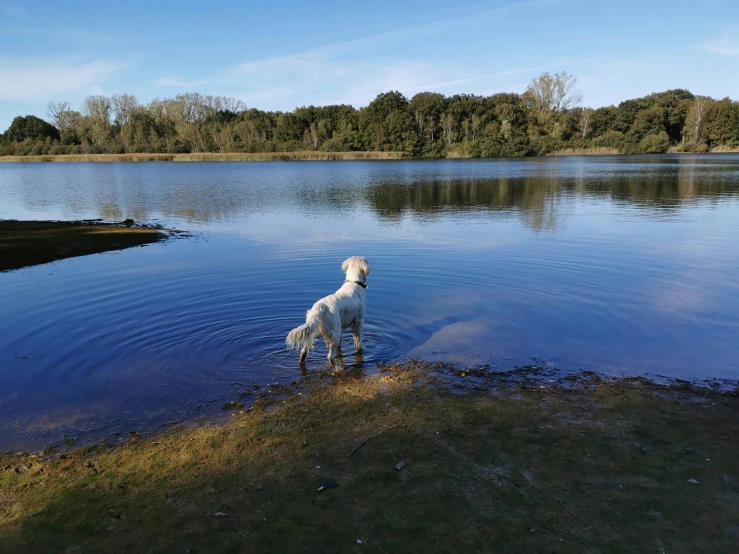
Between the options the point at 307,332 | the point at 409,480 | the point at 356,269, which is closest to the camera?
the point at 409,480

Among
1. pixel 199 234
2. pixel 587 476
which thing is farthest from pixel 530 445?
pixel 199 234

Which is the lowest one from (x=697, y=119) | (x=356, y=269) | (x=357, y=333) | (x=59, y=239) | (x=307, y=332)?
(x=357, y=333)

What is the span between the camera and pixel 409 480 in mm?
5523

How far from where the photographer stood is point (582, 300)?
43.6ft

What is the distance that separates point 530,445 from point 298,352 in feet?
16.7

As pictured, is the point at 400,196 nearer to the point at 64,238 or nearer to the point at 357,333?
the point at 64,238

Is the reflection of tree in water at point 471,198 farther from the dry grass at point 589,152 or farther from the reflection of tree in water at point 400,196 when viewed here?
the dry grass at point 589,152

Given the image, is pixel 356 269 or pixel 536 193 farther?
pixel 536 193

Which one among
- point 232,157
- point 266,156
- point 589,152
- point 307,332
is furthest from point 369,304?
point 589,152

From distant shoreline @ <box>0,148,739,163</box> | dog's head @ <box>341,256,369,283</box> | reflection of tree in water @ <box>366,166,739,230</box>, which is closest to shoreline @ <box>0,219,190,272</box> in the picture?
reflection of tree in water @ <box>366,166,739,230</box>

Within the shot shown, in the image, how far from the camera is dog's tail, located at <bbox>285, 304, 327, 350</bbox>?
28.2 ft

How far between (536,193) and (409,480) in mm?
38656

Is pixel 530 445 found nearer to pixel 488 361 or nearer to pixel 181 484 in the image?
pixel 488 361

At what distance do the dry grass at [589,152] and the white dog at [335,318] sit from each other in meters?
123
